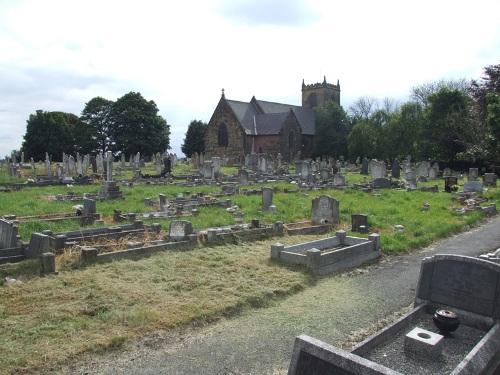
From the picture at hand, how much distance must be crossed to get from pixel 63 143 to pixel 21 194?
39.1m

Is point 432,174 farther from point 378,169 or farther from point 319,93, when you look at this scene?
point 319,93

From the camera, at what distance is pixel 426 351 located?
15.6 feet

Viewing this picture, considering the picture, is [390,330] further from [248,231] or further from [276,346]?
[248,231]

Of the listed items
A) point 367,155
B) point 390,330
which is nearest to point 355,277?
point 390,330

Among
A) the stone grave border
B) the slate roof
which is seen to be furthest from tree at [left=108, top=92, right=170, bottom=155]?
the stone grave border

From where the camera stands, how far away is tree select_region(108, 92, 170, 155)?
56.6m

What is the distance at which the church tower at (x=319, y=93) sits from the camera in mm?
71062

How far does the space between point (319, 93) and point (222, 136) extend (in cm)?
2199

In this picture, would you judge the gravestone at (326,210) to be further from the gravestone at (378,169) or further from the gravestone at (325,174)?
the gravestone at (325,174)

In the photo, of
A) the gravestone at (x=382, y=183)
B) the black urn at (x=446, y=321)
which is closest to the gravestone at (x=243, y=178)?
the gravestone at (x=382, y=183)

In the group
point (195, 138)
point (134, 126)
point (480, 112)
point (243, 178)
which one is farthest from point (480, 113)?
point (195, 138)

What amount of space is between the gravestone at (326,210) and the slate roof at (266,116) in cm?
4351

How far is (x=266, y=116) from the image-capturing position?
59.2m

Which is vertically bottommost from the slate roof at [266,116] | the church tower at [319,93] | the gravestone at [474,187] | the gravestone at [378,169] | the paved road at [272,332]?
the paved road at [272,332]
